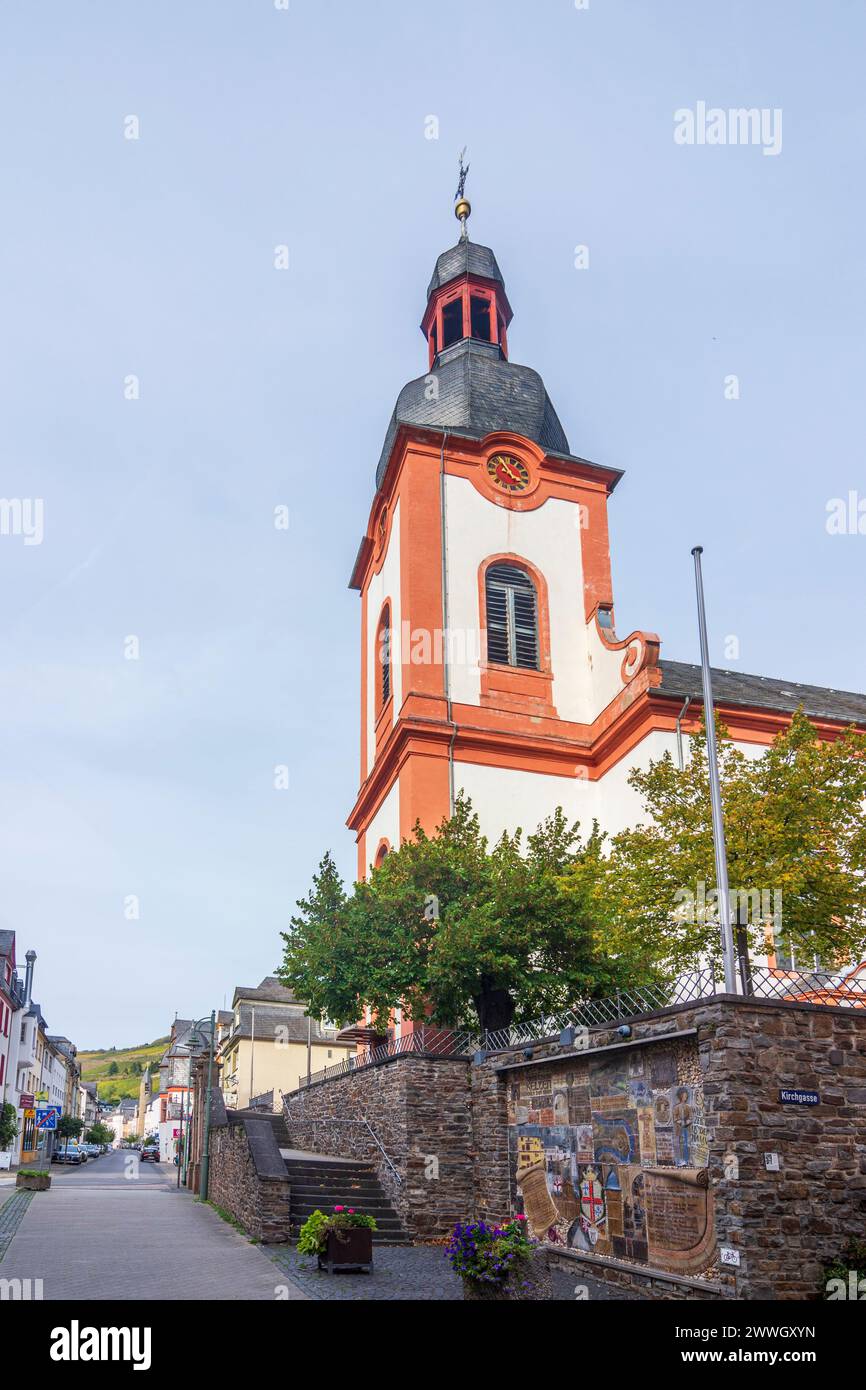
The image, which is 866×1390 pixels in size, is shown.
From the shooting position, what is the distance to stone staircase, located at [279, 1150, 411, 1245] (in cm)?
1666

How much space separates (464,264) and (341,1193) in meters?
29.2

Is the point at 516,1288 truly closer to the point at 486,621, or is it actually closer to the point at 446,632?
the point at 446,632

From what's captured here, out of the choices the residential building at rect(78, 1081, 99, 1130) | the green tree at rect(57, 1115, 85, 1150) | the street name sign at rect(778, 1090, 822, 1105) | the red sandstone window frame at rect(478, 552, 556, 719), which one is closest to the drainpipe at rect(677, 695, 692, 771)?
the red sandstone window frame at rect(478, 552, 556, 719)

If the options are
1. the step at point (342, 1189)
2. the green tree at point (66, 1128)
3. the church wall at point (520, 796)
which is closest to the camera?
the step at point (342, 1189)

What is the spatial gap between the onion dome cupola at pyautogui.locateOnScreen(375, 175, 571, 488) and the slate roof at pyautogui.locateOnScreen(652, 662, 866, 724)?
26.3ft

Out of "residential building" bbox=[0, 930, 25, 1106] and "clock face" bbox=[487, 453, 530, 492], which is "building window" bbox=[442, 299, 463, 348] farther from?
"residential building" bbox=[0, 930, 25, 1106]

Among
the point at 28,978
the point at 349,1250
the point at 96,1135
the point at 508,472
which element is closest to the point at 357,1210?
the point at 349,1250

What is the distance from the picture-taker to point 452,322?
3712 centimetres

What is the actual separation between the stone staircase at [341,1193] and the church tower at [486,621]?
29.4 ft

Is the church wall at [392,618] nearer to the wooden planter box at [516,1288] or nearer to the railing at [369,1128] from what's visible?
the railing at [369,1128]

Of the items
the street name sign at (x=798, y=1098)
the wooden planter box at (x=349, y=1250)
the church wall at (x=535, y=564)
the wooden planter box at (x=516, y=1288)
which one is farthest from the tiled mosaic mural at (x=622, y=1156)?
the church wall at (x=535, y=564)

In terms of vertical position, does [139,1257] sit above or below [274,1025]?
below

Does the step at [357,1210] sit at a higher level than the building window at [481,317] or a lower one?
lower

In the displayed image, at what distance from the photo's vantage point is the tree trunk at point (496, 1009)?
1927 cm
